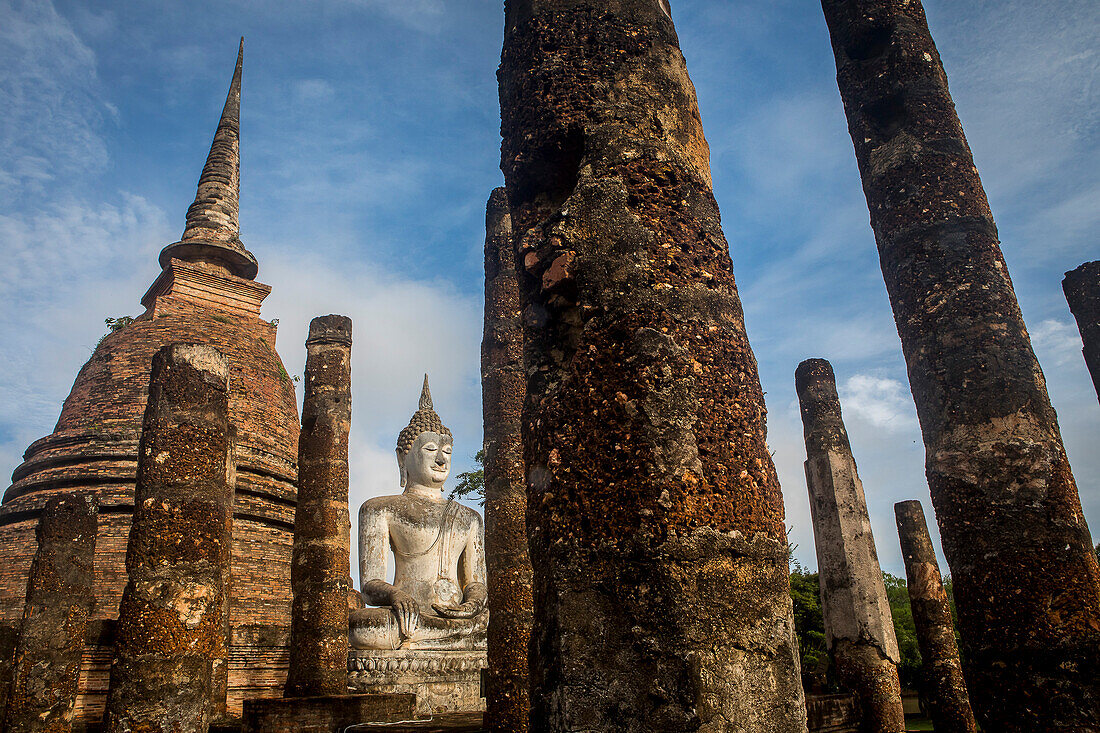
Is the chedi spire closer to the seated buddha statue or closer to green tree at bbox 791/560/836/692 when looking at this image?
the seated buddha statue

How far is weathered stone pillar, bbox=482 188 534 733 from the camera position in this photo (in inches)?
263

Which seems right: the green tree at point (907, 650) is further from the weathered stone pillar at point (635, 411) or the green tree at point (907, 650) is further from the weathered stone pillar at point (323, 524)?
the weathered stone pillar at point (635, 411)

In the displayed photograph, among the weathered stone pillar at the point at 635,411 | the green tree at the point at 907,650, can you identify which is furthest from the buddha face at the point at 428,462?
the green tree at the point at 907,650

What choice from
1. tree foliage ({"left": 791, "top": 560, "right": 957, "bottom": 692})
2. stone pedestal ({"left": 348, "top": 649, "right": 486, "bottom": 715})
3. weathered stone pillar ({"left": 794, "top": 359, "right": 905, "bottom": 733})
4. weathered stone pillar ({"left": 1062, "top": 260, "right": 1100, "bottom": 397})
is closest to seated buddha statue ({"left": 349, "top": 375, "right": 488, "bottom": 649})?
stone pedestal ({"left": 348, "top": 649, "right": 486, "bottom": 715})

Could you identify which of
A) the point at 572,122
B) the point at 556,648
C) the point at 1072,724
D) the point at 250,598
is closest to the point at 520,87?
the point at 572,122

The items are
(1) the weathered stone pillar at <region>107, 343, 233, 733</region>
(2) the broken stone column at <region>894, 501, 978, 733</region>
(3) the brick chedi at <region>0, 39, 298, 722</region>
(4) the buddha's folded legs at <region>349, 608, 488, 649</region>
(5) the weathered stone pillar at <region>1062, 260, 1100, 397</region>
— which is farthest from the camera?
(3) the brick chedi at <region>0, 39, 298, 722</region>

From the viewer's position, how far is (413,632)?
382 inches

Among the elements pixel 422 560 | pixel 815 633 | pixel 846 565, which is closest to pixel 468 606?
pixel 422 560

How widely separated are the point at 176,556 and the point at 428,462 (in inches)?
220

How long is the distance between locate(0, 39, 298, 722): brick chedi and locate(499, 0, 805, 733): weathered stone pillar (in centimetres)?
1073

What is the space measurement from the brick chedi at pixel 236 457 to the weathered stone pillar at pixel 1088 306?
39.8 ft

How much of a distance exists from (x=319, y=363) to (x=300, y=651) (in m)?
3.32

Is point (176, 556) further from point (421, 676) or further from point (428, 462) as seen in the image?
point (428, 462)

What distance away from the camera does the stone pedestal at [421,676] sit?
9.19 metres
